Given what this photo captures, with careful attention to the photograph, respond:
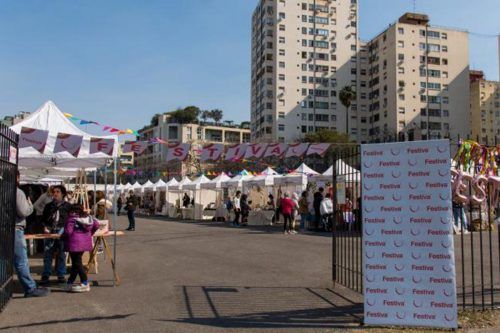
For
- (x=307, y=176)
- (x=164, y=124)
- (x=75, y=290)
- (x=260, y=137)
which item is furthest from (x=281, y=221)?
(x=164, y=124)

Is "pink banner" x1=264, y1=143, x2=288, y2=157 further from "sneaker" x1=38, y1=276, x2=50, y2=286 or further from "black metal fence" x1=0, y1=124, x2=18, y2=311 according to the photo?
"black metal fence" x1=0, y1=124, x2=18, y2=311

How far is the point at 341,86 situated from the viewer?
97.7 meters

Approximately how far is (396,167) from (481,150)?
331 centimetres

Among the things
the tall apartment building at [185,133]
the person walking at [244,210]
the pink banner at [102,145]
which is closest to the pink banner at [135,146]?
the pink banner at [102,145]

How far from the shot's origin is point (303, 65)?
95188 mm

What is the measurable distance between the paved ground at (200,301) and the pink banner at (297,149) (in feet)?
10.6

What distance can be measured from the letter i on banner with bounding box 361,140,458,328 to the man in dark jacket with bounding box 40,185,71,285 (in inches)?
208

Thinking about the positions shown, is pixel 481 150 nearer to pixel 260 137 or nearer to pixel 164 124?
pixel 260 137

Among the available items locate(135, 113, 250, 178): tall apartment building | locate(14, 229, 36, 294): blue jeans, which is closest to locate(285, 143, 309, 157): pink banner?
locate(14, 229, 36, 294): blue jeans

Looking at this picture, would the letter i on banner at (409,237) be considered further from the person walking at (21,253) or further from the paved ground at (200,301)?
the person walking at (21,253)

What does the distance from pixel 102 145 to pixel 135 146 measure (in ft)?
10.7

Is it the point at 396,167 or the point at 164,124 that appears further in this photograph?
the point at 164,124

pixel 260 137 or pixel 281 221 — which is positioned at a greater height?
pixel 260 137

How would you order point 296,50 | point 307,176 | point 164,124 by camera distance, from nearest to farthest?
point 307,176, point 296,50, point 164,124
